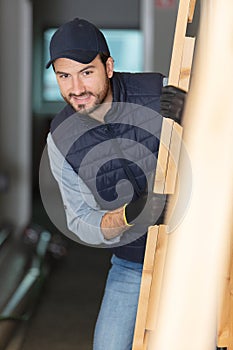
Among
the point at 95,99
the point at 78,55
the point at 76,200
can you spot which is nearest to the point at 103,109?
the point at 95,99

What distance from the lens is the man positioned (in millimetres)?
2350

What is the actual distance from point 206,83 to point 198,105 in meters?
0.05

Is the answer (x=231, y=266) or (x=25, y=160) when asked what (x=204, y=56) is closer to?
(x=231, y=266)

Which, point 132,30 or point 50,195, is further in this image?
point 132,30

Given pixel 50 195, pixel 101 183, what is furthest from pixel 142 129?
pixel 50 195

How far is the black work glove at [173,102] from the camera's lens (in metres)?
1.86

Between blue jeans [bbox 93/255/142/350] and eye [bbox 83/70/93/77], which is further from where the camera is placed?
blue jeans [bbox 93/255/142/350]

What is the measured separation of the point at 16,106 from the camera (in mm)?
A: 6566

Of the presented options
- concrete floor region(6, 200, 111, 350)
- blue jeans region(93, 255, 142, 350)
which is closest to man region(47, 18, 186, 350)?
blue jeans region(93, 255, 142, 350)

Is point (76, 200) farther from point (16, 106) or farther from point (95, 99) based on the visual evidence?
point (16, 106)

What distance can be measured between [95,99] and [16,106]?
426 cm

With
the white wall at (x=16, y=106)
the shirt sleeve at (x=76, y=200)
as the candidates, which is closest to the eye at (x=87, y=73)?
the shirt sleeve at (x=76, y=200)

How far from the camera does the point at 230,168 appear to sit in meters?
1.77

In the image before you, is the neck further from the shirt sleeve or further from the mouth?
the shirt sleeve
